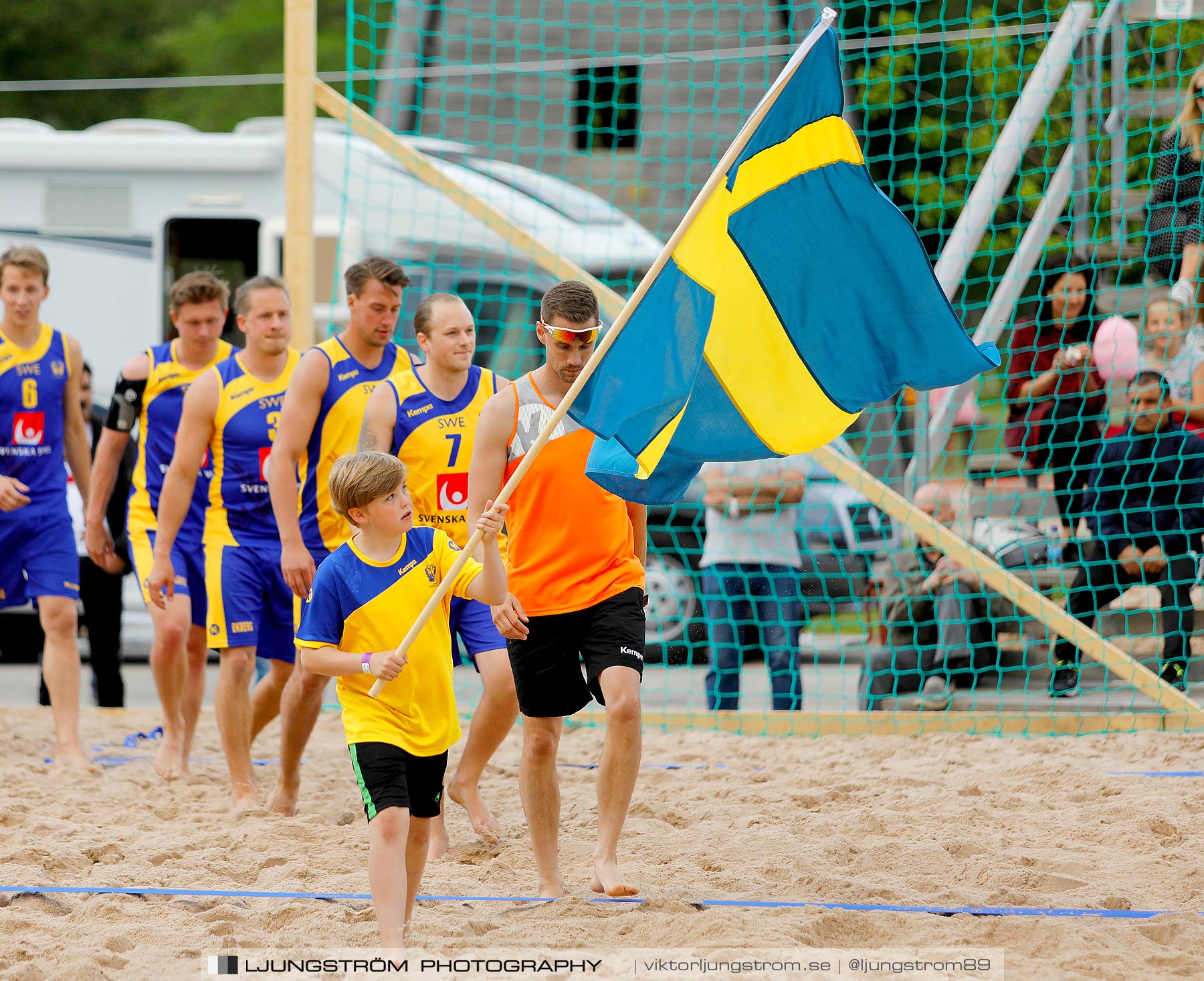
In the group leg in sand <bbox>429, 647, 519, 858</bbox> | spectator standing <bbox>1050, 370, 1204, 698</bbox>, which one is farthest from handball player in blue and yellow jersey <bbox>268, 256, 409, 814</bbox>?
spectator standing <bbox>1050, 370, 1204, 698</bbox>

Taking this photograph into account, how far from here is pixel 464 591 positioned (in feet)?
13.5

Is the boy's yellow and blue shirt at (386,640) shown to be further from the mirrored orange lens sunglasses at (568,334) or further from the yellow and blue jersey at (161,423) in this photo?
the yellow and blue jersey at (161,423)

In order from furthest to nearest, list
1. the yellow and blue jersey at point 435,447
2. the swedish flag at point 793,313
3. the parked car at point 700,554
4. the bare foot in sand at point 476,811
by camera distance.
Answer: the parked car at point 700,554 < the yellow and blue jersey at point 435,447 < the bare foot in sand at point 476,811 < the swedish flag at point 793,313

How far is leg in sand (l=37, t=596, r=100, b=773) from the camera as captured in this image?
6688 mm

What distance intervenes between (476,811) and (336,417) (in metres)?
1.62

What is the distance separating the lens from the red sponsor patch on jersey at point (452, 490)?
5.52 m

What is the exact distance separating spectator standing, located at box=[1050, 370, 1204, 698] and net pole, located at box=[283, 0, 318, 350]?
4178 mm

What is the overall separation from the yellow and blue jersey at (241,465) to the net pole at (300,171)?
1.39 m

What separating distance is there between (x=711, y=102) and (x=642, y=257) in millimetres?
5039

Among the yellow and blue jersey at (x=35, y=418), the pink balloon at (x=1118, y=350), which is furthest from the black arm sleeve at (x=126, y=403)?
the pink balloon at (x=1118, y=350)

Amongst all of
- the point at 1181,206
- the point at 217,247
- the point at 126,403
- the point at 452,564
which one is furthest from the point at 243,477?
the point at 1181,206

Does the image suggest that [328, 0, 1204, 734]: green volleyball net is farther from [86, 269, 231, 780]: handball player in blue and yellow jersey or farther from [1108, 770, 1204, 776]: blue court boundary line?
[86, 269, 231, 780]: handball player in blue and yellow jersey

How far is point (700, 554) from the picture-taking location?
10.4 metres

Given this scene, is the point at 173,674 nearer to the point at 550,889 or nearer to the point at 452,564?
the point at 550,889
